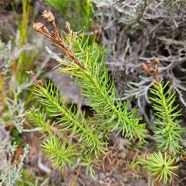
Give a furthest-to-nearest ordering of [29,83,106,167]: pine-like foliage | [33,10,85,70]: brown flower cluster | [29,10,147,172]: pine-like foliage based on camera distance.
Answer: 1. [29,83,106,167]: pine-like foliage
2. [29,10,147,172]: pine-like foliage
3. [33,10,85,70]: brown flower cluster

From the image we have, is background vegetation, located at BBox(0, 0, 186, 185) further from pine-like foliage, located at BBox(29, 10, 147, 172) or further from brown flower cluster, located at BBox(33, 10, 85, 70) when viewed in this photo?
brown flower cluster, located at BBox(33, 10, 85, 70)

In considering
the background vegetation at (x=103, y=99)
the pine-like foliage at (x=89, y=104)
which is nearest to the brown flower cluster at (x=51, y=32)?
the pine-like foliage at (x=89, y=104)

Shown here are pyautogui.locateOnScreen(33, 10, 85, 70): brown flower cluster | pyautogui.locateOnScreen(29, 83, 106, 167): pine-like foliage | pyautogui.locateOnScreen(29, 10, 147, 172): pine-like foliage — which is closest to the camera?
pyautogui.locateOnScreen(33, 10, 85, 70): brown flower cluster

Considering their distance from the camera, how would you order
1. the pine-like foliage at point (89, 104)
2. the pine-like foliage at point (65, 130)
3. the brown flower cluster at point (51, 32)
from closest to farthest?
the brown flower cluster at point (51, 32), the pine-like foliage at point (89, 104), the pine-like foliage at point (65, 130)

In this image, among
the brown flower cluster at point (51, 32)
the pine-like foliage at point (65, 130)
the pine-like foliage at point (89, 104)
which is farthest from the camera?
the pine-like foliage at point (65, 130)

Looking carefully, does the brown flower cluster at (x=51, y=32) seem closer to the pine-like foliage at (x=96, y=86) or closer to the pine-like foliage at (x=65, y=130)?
the pine-like foliage at (x=96, y=86)

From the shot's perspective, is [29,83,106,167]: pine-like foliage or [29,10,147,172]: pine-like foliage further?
[29,83,106,167]: pine-like foliage

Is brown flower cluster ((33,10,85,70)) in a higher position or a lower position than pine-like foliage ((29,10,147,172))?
higher

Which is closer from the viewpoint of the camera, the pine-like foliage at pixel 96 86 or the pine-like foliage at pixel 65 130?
the pine-like foliage at pixel 96 86

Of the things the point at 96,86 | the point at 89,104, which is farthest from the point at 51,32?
the point at 89,104

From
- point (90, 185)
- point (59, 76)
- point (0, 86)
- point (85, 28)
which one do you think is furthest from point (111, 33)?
point (90, 185)

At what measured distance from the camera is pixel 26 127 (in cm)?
147

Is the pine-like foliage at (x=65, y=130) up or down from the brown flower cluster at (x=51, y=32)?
down

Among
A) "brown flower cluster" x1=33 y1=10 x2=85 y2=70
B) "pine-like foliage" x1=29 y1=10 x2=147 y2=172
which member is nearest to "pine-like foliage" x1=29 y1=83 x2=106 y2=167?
"pine-like foliage" x1=29 y1=10 x2=147 y2=172
